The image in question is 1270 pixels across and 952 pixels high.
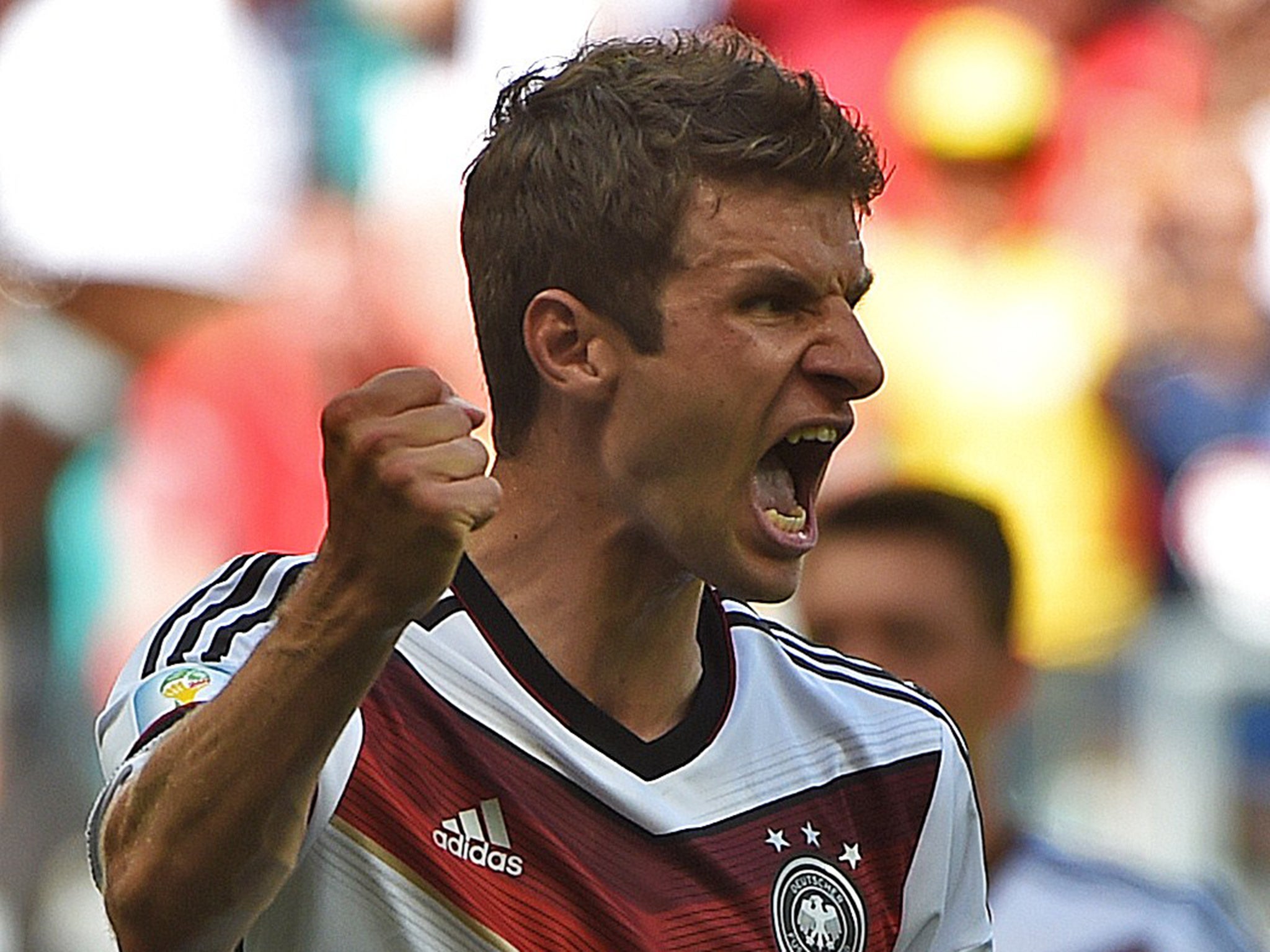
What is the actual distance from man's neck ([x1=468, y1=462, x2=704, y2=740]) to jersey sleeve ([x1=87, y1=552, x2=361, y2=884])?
247 mm

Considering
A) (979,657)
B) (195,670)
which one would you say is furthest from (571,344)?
(979,657)

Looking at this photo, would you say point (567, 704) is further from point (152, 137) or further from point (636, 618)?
point (152, 137)

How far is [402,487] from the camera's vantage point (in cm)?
195

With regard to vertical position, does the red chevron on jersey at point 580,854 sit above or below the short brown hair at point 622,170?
below

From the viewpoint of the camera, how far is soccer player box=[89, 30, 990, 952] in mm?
2389

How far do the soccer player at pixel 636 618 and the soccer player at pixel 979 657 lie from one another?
1.63 meters

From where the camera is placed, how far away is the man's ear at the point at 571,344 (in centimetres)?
256

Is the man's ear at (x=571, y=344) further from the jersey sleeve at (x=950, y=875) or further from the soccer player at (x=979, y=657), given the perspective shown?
the soccer player at (x=979, y=657)

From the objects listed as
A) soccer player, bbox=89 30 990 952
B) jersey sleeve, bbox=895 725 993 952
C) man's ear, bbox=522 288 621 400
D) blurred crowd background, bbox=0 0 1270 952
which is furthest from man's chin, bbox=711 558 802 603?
blurred crowd background, bbox=0 0 1270 952

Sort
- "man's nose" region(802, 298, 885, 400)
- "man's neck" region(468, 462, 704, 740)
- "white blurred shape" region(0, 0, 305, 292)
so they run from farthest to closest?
"white blurred shape" region(0, 0, 305, 292), "man's neck" region(468, 462, 704, 740), "man's nose" region(802, 298, 885, 400)

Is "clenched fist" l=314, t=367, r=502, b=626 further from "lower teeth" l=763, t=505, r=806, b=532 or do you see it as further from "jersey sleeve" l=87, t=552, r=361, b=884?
"lower teeth" l=763, t=505, r=806, b=532

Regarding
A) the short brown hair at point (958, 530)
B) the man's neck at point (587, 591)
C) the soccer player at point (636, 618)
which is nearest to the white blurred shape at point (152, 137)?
the short brown hair at point (958, 530)

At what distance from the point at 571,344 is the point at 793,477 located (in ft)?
0.89

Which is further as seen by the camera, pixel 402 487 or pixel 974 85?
pixel 974 85
